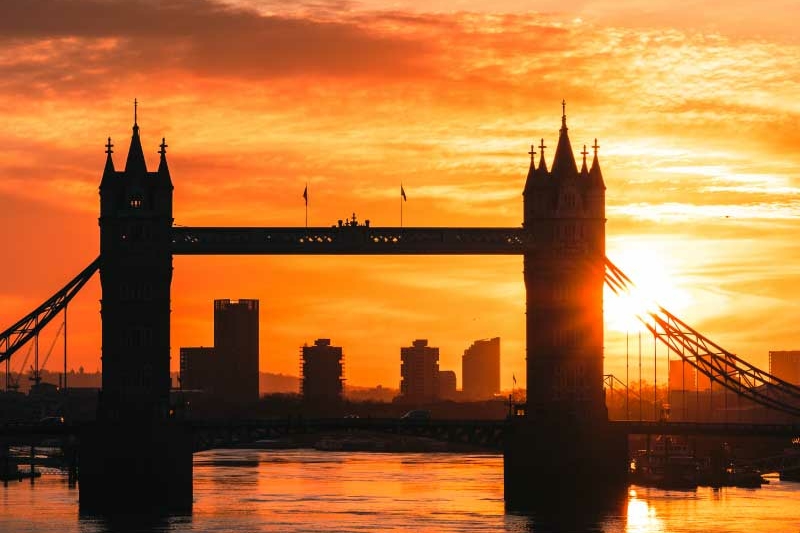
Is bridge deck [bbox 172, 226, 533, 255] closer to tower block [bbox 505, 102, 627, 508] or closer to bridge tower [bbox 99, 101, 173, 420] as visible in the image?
bridge tower [bbox 99, 101, 173, 420]

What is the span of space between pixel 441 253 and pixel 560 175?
50.5ft

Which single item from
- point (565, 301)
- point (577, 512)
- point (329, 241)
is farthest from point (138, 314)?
point (577, 512)

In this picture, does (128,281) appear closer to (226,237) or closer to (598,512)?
(226,237)

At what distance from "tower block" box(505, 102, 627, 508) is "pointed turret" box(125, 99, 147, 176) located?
111 feet

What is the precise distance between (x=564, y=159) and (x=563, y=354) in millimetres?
17600

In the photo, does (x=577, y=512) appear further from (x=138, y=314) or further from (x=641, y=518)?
(x=138, y=314)

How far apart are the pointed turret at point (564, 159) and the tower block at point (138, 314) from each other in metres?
34.6

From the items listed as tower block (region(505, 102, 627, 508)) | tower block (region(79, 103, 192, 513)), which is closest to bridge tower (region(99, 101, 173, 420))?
tower block (region(79, 103, 192, 513))

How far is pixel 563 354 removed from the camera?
592 ft

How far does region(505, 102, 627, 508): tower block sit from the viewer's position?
178250 mm

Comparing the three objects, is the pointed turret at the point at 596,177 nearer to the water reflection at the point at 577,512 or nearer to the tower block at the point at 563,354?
the tower block at the point at 563,354

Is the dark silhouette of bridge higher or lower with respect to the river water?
higher

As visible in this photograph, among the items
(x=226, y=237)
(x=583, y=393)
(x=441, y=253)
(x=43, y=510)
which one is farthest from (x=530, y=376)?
(x=43, y=510)

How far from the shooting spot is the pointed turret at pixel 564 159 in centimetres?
18238
